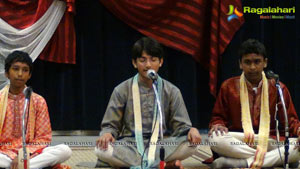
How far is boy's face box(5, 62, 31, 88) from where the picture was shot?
377 centimetres

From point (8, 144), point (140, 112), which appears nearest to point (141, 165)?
point (140, 112)

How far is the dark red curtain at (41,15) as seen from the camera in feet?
16.3

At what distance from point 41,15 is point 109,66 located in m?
0.80

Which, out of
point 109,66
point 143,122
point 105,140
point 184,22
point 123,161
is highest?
point 184,22

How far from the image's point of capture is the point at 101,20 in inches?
203

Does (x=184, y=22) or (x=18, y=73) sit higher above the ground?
(x=184, y=22)

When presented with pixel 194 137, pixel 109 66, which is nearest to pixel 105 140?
pixel 194 137

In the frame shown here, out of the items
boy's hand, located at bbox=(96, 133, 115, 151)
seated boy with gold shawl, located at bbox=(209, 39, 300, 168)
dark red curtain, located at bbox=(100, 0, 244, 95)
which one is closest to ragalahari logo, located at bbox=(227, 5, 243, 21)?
dark red curtain, located at bbox=(100, 0, 244, 95)

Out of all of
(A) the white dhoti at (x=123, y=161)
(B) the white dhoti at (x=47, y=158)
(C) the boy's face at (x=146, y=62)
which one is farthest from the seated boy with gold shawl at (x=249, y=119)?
(B) the white dhoti at (x=47, y=158)

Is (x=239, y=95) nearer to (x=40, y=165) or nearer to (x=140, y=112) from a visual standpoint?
(x=140, y=112)

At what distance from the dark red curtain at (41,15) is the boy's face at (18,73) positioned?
1253mm

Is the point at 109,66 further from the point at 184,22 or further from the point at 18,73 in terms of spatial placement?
the point at 18,73

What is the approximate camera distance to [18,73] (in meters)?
3.77

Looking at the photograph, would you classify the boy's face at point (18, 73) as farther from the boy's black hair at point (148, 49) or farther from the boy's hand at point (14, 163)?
the boy's black hair at point (148, 49)
